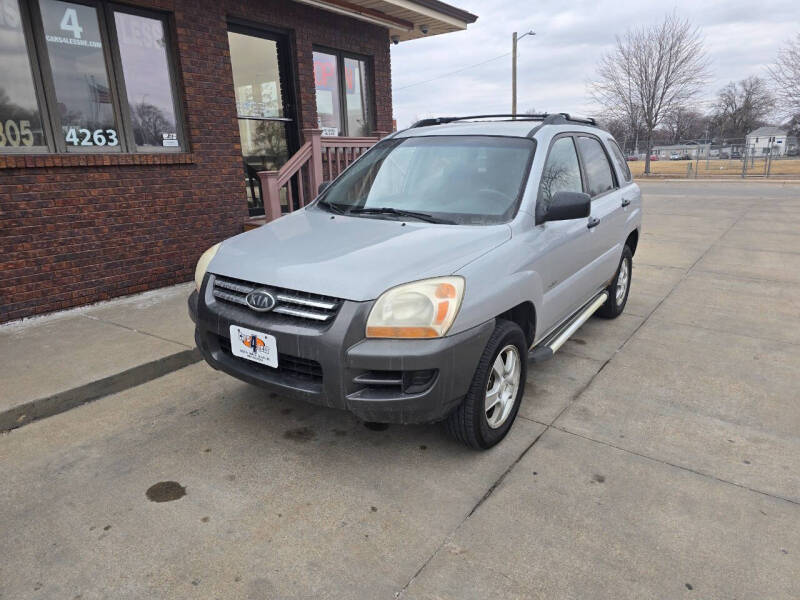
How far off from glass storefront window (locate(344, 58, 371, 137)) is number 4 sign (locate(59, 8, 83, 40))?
14.2 feet

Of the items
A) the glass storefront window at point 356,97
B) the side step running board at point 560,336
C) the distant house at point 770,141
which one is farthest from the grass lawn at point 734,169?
the side step running board at point 560,336

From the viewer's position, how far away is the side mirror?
335 centimetres

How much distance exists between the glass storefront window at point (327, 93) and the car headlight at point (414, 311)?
6649 millimetres

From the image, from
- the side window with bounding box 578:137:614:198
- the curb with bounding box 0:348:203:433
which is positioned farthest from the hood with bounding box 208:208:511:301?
the side window with bounding box 578:137:614:198

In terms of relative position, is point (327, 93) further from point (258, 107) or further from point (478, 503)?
point (478, 503)

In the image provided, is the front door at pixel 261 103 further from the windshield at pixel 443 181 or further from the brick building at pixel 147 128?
the windshield at pixel 443 181

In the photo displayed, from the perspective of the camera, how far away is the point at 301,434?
335 cm

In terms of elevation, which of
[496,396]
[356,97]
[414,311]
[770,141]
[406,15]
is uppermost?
[406,15]

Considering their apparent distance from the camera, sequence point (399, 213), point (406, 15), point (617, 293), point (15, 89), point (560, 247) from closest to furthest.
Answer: point (399, 213) < point (560, 247) < point (15, 89) < point (617, 293) < point (406, 15)

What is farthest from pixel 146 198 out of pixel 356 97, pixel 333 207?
pixel 356 97

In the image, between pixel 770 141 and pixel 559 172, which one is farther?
pixel 770 141

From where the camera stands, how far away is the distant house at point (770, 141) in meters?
34.1

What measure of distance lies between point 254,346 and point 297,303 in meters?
0.36

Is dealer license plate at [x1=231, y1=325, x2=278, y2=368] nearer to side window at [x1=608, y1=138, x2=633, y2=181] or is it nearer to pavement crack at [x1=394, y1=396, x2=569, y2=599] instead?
pavement crack at [x1=394, y1=396, x2=569, y2=599]
